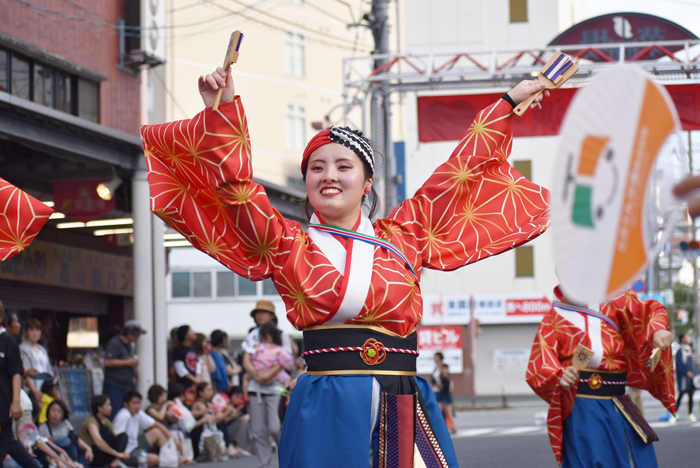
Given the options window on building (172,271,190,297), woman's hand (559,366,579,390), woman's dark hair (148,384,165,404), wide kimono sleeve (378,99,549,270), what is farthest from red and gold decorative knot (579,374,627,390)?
window on building (172,271,190,297)

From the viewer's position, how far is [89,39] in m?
10.6

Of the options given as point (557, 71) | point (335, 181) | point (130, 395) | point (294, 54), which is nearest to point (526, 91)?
point (557, 71)

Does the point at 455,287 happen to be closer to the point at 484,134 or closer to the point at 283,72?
the point at 283,72

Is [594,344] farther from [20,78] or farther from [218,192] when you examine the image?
[20,78]

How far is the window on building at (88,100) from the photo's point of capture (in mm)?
10453

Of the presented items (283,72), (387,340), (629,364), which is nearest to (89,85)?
(629,364)

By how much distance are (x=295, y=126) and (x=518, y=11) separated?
24.1 ft

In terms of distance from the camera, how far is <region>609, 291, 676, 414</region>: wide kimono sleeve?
15.0 feet

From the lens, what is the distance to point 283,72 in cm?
2652

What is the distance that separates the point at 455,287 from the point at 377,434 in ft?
77.3

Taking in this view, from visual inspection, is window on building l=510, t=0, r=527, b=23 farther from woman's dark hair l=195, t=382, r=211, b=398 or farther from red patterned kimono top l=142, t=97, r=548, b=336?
red patterned kimono top l=142, t=97, r=548, b=336

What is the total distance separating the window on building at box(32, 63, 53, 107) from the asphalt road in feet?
14.1

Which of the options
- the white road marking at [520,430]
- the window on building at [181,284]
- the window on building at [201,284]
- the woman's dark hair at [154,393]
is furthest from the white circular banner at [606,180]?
the window on building at [181,284]

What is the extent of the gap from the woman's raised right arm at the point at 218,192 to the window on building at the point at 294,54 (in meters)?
24.1
